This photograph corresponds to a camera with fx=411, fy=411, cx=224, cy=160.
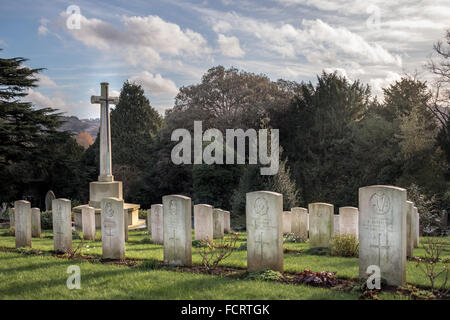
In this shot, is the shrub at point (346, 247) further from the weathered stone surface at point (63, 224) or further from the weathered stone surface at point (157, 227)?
the weathered stone surface at point (63, 224)

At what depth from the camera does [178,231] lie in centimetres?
865

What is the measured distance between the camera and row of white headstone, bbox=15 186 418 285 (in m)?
6.88

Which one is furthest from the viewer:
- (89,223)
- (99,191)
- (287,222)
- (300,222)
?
(99,191)

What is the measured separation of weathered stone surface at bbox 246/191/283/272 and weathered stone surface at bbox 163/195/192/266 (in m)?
1.36

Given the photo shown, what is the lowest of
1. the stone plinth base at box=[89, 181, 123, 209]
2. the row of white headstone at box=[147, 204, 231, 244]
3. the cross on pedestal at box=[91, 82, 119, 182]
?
the row of white headstone at box=[147, 204, 231, 244]

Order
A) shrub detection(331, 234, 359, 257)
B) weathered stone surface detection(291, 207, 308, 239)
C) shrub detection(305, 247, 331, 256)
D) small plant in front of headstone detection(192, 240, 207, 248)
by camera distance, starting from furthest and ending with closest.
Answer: weathered stone surface detection(291, 207, 308, 239) → small plant in front of headstone detection(192, 240, 207, 248) → shrub detection(305, 247, 331, 256) → shrub detection(331, 234, 359, 257)

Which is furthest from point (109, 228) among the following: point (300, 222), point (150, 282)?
point (300, 222)

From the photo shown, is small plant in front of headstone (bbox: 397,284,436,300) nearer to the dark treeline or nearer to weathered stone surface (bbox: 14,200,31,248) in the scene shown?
weathered stone surface (bbox: 14,200,31,248)

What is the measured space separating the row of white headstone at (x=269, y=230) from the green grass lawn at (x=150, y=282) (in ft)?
1.51

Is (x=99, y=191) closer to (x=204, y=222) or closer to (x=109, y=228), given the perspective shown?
(x=204, y=222)

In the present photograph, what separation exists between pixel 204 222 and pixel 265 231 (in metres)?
5.00

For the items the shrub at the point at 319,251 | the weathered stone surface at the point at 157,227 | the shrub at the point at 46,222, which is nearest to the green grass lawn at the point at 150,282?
the shrub at the point at 319,251

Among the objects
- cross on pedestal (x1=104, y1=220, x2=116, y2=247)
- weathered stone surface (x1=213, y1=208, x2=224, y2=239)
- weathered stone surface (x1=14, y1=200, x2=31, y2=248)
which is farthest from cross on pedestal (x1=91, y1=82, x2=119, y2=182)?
cross on pedestal (x1=104, y1=220, x2=116, y2=247)
